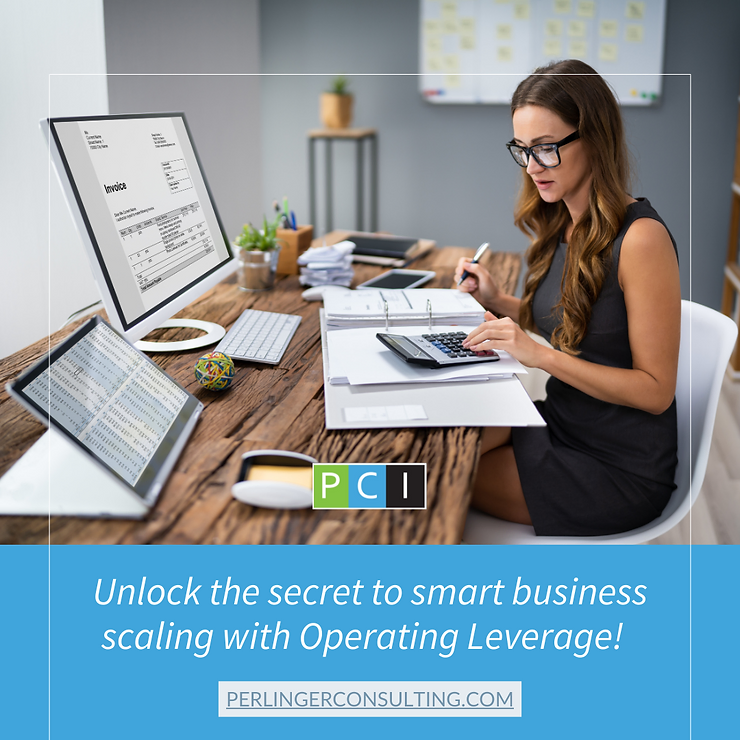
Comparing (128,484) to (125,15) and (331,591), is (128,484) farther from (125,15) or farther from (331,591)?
(125,15)

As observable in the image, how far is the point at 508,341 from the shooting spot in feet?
3.27

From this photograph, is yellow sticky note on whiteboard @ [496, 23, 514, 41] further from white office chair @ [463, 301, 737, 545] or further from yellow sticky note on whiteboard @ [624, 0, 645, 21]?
white office chair @ [463, 301, 737, 545]

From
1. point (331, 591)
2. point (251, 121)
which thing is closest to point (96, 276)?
point (331, 591)

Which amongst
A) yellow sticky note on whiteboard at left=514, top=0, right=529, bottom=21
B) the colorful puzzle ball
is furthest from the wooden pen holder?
yellow sticky note on whiteboard at left=514, top=0, right=529, bottom=21

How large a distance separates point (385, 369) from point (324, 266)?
63 cm

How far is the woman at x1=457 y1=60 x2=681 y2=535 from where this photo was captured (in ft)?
3.31

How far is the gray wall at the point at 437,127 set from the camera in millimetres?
3102

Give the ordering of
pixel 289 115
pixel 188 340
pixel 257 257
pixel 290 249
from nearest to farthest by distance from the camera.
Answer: pixel 188 340 → pixel 257 257 → pixel 290 249 → pixel 289 115

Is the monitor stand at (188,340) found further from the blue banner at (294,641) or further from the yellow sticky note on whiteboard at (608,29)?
the yellow sticky note on whiteboard at (608,29)

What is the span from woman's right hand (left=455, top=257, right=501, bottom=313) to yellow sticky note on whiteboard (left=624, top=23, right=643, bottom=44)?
238 cm

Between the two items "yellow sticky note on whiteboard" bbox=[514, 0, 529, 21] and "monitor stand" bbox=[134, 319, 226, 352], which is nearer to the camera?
"monitor stand" bbox=[134, 319, 226, 352]

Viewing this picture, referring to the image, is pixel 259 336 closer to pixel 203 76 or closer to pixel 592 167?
pixel 592 167

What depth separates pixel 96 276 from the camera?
937 mm

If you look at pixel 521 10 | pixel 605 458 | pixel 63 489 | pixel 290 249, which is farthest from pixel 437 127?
pixel 63 489
